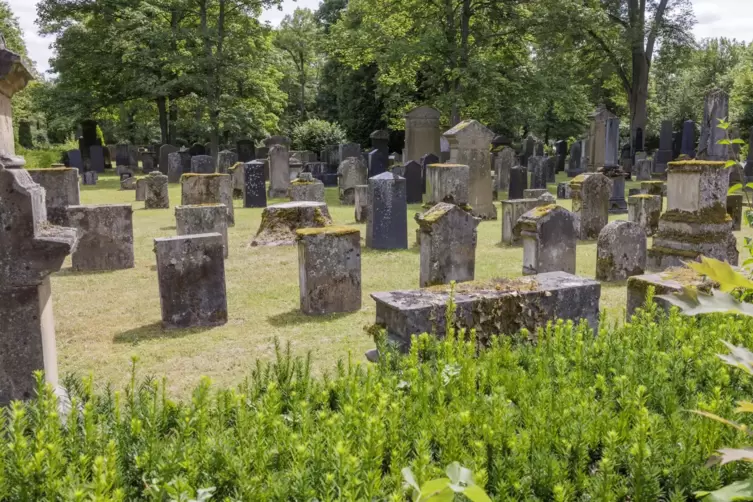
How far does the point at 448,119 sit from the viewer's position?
93.8 feet

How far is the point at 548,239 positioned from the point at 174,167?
69.0 feet

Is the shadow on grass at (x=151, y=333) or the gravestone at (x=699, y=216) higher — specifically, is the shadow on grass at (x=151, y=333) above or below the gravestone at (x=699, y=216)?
below

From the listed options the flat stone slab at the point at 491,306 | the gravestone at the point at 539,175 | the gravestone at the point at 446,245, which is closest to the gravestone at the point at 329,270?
the gravestone at the point at 446,245

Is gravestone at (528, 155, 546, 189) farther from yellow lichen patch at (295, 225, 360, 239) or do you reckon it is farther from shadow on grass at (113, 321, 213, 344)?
shadow on grass at (113, 321, 213, 344)

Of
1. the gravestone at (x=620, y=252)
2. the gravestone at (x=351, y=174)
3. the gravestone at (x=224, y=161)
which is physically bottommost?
the gravestone at (x=620, y=252)

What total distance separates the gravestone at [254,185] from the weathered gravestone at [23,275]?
14.7 meters

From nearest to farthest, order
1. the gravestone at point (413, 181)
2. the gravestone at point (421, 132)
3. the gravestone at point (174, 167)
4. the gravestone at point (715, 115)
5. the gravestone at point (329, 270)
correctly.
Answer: the gravestone at point (329, 270), the gravestone at point (413, 181), the gravestone at point (715, 115), the gravestone at point (421, 132), the gravestone at point (174, 167)

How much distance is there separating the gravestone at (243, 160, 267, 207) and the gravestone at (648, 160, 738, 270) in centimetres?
1172

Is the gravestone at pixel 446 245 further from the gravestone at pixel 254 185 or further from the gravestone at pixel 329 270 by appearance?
the gravestone at pixel 254 185

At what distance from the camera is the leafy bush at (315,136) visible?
3366 cm

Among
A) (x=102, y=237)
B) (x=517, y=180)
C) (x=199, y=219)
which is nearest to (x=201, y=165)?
(x=517, y=180)

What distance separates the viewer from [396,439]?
277 cm

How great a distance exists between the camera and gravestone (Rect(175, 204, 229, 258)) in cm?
1147

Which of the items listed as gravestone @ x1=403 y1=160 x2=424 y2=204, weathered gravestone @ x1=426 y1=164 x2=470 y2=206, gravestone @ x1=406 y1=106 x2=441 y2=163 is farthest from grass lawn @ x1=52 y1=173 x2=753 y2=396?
gravestone @ x1=406 y1=106 x2=441 y2=163
